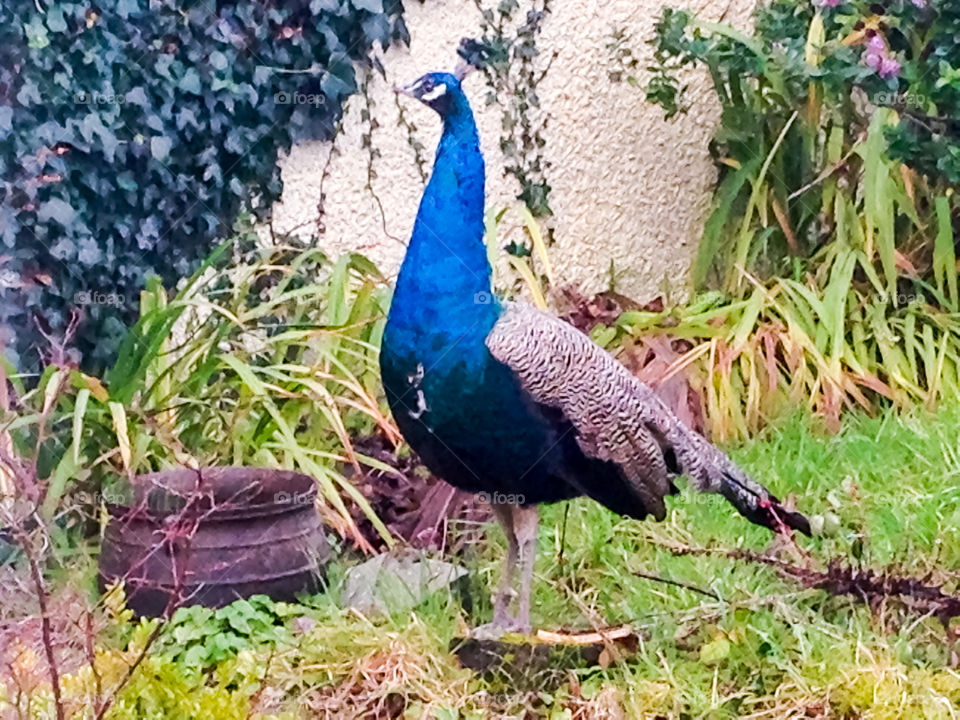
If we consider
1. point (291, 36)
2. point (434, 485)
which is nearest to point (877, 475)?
point (434, 485)

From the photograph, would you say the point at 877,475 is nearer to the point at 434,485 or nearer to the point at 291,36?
the point at 434,485

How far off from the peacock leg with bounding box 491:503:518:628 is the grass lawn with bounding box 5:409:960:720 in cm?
7

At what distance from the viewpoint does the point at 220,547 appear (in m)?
2.04

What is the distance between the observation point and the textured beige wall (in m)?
2.90

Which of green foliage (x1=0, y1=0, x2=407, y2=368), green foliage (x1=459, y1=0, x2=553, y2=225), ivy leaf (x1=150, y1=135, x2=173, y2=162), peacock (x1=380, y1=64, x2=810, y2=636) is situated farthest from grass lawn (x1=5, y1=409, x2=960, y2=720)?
ivy leaf (x1=150, y1=135, x2=173, y2=162)

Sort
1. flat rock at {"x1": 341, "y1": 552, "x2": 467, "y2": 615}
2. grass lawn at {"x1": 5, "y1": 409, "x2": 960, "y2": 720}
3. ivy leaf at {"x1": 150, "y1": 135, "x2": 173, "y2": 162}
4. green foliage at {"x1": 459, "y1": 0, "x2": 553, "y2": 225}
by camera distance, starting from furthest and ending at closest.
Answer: green foliage at {"x1": 459, "y1": 0, "x2": 553, "y2": 225}, ivy leaf at {"x1": 150, "y1": 135, "x2": 173, "y2": 162}, flat rock at {"x1": 341, "y1": 552, "x2": 467, "y2": 615}, grass lawn at {"x1": 5, "y1": 409, "x2": 960, "y2": 720}

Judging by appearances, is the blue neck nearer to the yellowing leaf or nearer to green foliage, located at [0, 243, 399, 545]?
green foliage, located at [0, 243, 399, 545]

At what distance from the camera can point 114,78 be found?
279 centimetres

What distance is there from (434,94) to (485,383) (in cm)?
48

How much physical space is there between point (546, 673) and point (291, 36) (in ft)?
5.95

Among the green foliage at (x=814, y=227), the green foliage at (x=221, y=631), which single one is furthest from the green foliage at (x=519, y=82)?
the green foliage at (x=221, y=631)

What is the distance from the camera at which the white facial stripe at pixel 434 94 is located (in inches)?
73.1

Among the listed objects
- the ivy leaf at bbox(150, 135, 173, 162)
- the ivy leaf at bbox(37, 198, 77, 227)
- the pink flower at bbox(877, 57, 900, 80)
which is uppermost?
the pink flower at bbox(877, 57, 900, 80)

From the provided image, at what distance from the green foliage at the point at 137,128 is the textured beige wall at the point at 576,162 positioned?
84mm
